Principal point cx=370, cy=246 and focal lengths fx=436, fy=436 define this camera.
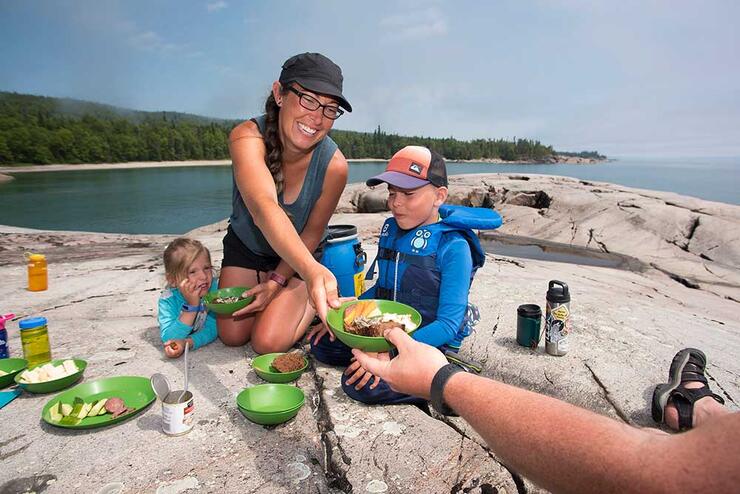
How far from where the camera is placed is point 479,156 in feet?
313

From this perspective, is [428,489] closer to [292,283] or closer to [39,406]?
[292,283]

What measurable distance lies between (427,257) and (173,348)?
6.71 ft

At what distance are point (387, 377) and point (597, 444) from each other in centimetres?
86

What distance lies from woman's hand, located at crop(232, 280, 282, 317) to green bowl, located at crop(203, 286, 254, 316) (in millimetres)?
45

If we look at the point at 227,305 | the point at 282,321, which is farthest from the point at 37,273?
the point at 282,321

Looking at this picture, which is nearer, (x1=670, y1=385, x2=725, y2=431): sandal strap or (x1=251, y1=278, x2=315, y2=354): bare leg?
(x1=670, y1=385, x2=725, y2=431): sandal strap

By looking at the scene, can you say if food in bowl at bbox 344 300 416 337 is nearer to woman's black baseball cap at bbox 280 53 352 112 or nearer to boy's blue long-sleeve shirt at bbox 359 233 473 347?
boy's blue long-sleeve shirt at bbox 359 233 473 347

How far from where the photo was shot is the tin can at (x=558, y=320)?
3.35 meters

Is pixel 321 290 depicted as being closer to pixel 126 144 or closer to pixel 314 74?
pixel 314 74

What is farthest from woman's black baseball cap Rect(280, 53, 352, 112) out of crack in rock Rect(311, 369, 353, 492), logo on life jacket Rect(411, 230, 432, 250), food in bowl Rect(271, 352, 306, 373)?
crack in rock Rect(311, 369, 353, 492)

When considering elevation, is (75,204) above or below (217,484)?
below

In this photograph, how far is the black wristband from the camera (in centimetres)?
148

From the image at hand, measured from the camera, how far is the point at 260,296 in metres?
3.46

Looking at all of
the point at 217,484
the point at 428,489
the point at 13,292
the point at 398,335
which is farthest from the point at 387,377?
the point at 13,292
